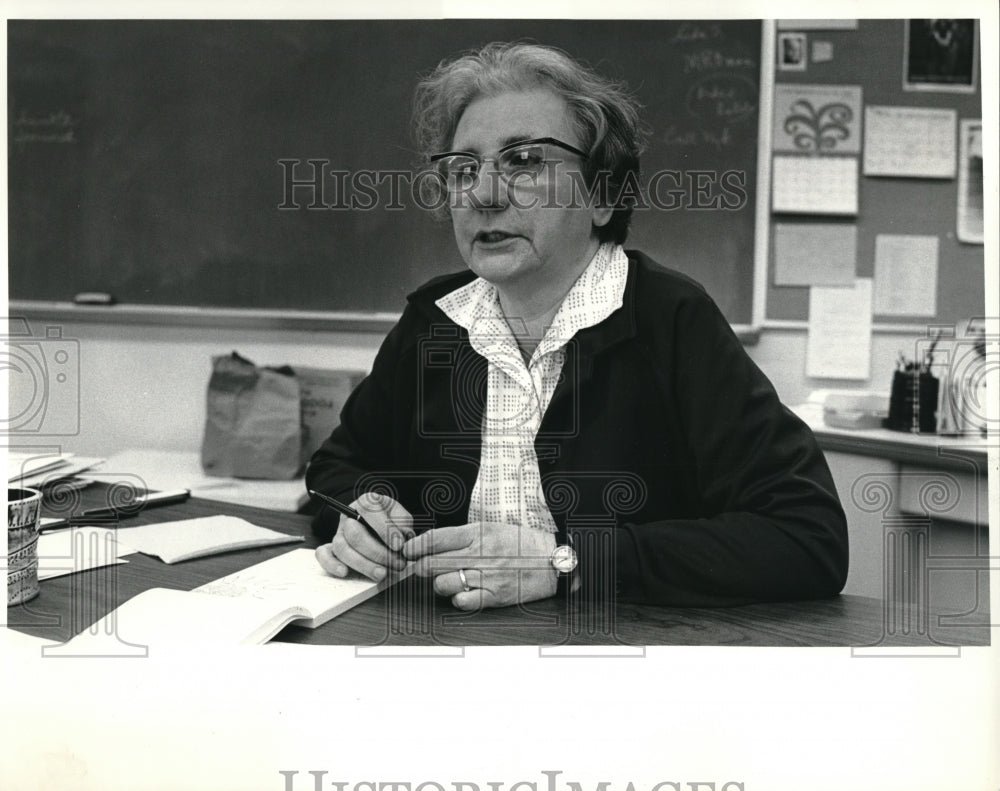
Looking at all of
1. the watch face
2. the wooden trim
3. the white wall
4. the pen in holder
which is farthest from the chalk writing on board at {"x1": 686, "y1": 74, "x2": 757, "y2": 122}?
the watch face

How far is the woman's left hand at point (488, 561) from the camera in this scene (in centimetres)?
109

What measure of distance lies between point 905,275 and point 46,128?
1.33 meters

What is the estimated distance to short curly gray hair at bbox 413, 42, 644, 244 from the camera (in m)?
1.17

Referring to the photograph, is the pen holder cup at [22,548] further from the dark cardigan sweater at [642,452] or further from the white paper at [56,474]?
the dark cardigan sweater at [642,452]

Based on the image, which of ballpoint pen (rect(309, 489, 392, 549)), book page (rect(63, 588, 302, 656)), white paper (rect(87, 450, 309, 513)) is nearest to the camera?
book page (rect(63, 588, 302, 656))

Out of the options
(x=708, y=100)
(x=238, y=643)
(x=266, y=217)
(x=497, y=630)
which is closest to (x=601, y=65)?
(x=708, y=100)

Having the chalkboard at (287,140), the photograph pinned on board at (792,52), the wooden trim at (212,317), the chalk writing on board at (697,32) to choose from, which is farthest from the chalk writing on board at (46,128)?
the photograph pinned on board at (792,52)

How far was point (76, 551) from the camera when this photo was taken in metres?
1.19

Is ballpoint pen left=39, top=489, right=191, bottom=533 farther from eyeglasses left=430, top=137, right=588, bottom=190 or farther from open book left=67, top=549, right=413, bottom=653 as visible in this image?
eyeglasses left=430, top=137, right=588, bottom=190

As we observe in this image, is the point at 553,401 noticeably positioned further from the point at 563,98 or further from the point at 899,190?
the point at 899,190

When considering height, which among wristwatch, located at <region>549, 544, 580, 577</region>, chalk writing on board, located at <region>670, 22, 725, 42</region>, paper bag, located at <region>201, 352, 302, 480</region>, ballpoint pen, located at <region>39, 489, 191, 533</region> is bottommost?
wristwatch, located at <region>549, 544, 580, 577</region>

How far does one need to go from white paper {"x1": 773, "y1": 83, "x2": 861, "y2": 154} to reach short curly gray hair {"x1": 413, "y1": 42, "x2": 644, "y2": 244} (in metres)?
0.24
